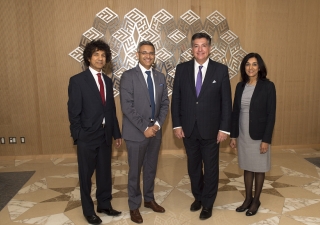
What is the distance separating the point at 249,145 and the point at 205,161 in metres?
0.45

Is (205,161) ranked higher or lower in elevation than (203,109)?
lower

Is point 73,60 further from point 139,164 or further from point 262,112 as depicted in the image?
point 262,112

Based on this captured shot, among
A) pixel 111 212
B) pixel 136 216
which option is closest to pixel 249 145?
pixel 136 216

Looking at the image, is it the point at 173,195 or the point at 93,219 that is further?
the point at 173,195

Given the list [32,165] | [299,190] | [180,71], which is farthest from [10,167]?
[299,190]

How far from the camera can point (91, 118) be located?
2689 mm

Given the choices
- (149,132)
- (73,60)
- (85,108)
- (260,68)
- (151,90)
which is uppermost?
(73,60)

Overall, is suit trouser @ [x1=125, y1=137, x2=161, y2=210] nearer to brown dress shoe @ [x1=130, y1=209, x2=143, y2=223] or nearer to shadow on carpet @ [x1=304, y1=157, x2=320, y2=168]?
brown dress shoe @ [x1=130, y1=209, x2=143, y2=223]

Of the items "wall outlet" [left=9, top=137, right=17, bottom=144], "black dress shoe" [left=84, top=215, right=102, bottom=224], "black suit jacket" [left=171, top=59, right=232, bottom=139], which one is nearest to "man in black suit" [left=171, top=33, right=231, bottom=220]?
"black suit jacket" [left=171, top=59, right=232, bottom=139]

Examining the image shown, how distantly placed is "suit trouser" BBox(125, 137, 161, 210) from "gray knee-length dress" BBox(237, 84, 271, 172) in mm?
845

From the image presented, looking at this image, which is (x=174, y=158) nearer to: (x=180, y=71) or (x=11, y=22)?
(x=180, y=71)

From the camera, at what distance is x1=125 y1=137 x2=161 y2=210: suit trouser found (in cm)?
282

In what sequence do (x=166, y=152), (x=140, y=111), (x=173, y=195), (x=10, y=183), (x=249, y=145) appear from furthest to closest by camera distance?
1. (x=166, y=152)
2. (x=10, y=183)
3. (x=173, y=195)
4. (x=249, y=145)
5. (x=140, y=111)

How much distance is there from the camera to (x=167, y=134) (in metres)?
5.24
